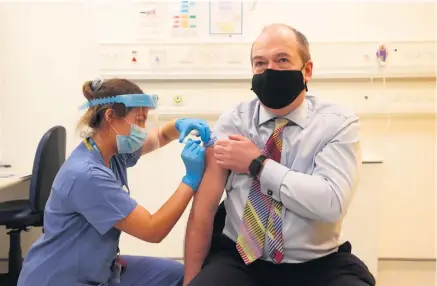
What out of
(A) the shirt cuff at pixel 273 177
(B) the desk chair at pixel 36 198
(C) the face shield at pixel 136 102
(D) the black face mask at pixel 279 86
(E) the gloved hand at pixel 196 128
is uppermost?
(D) the black face mask at pixel 279 86

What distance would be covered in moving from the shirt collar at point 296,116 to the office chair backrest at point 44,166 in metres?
1.39

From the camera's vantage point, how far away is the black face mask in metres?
1.45

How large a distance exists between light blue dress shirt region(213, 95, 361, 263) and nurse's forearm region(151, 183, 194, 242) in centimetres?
18

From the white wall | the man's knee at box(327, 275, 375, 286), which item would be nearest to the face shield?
the man's knee at box(327, 275, 375, 286)

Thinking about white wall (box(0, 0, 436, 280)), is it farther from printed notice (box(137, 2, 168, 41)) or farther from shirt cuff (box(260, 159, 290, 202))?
shirt cuff (box(260, 159, 290, 202))

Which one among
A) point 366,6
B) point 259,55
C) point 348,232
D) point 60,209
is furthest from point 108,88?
point 366,6

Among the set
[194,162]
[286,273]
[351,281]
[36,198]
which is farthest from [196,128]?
[36,198]

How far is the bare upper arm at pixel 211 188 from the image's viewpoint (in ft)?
4.99

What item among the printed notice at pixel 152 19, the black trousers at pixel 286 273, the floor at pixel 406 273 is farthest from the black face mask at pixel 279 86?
the floor at pixel 406 273

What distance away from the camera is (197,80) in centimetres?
266

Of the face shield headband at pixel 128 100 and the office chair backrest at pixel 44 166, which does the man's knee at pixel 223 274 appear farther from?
the office chair backrest at pixel 44 166

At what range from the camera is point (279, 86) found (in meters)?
1.45

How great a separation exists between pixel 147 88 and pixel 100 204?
142 centimetres

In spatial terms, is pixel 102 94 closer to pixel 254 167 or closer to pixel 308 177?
pixel 254 167
